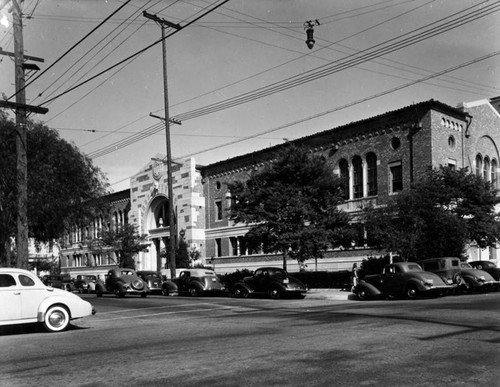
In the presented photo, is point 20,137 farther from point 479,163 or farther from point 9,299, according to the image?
point 479,163

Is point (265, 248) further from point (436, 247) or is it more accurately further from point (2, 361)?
point (2, 361)

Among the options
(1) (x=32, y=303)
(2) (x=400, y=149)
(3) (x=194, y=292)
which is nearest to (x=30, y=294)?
(1) (x=32, y=303)

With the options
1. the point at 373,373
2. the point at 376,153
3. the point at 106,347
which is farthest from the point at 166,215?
the point at 373,373

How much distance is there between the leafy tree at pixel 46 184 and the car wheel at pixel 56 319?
414 inches

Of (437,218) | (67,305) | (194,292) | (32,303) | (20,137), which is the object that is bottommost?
(194,292)

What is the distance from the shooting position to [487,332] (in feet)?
33.8

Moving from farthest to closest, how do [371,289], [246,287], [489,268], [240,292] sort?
[489,268]
[240,292]
[246,287]
[371,289]

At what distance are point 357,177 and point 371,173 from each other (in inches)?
47.7

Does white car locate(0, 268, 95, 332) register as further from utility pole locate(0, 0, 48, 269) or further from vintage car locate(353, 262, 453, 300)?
vintage car locate(353, 262, 453, 300)

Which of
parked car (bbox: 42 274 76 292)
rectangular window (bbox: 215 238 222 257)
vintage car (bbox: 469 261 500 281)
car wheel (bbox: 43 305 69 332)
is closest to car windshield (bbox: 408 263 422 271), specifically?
vintage car (bbox: 469 261 500 281)

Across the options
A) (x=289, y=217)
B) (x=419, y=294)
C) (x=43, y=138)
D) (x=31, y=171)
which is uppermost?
(x=43, y=138)

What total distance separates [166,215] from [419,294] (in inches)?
1429

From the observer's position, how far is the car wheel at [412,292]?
832 inches

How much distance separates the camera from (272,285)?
2528 cm
